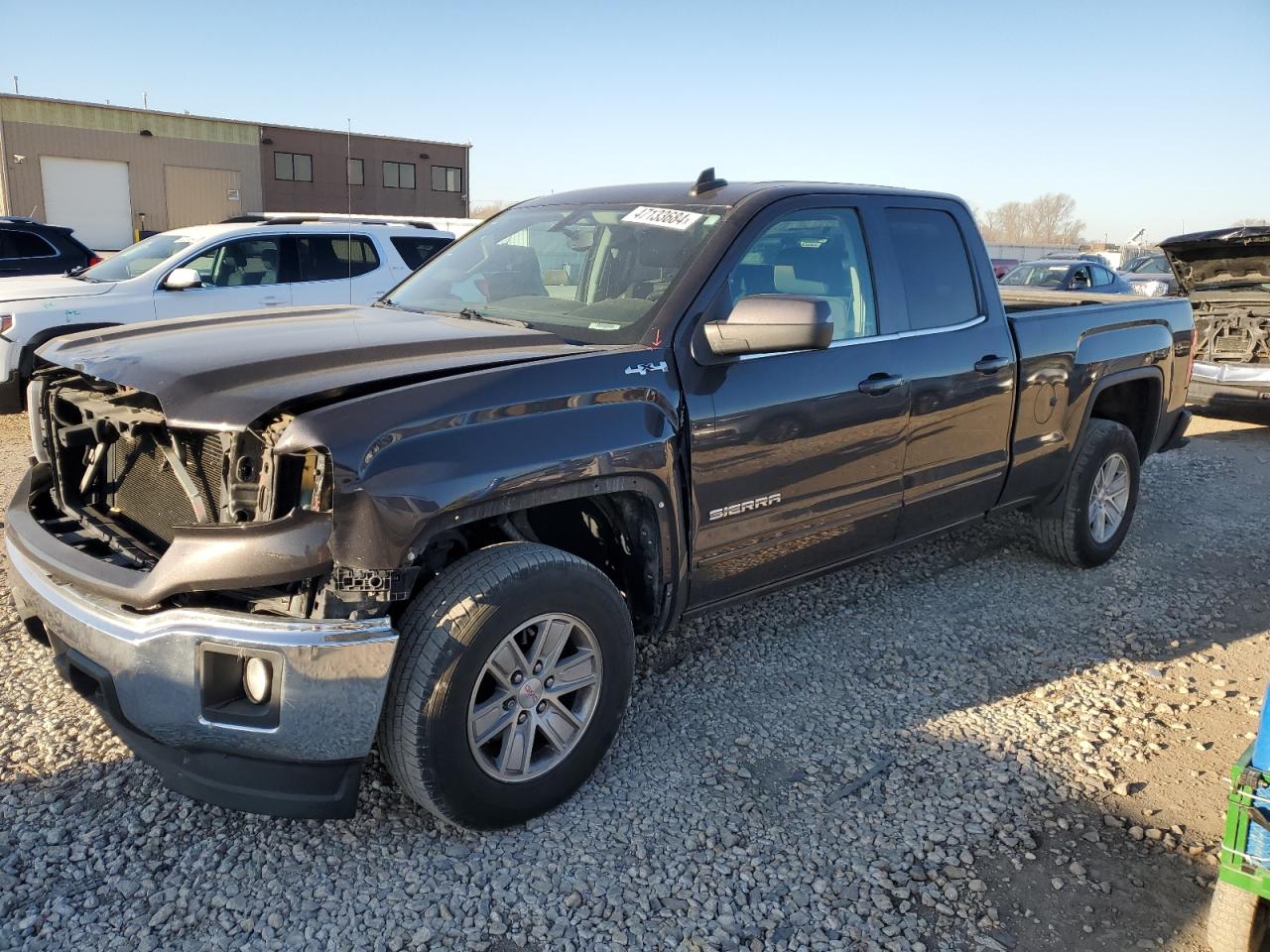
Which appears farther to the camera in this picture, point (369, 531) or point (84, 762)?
point (84, 762)

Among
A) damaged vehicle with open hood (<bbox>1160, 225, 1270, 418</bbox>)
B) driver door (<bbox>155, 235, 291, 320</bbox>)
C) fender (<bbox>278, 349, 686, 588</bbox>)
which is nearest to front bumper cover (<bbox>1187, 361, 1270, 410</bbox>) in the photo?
damaged vehicle with open hood (<bbox>1160, 225, 1270, 418</bbox>)

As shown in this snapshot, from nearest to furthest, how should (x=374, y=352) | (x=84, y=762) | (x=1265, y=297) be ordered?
(x=374, y=352)
(x=84, y=762)
(x=1265, y=297)

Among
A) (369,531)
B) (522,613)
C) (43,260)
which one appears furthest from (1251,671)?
(43,260)

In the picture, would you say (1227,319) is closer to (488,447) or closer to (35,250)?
(488,447)

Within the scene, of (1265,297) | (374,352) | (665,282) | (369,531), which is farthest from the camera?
(1265,297)

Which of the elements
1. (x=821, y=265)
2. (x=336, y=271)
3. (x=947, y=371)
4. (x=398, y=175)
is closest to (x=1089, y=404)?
(x=947, y=371)

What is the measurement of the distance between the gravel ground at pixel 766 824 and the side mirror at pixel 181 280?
4.74 meters

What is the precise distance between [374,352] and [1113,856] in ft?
8.79

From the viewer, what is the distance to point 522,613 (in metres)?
2.69

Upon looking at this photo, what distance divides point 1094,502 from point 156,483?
15.3ft

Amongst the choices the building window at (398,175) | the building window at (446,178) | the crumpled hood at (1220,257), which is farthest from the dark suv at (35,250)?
the building window at (446,178)

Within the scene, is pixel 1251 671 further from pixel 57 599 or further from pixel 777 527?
pixel 57 599

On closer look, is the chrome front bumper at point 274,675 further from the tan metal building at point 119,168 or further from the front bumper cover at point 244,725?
the tan metal building at point 119,168

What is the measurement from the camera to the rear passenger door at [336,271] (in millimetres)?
8820
